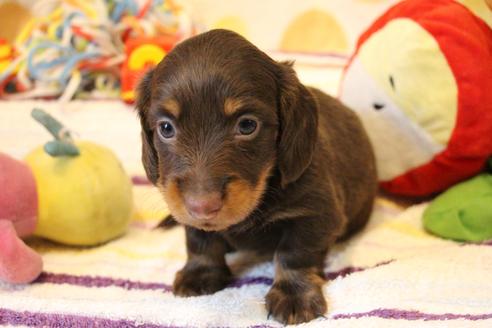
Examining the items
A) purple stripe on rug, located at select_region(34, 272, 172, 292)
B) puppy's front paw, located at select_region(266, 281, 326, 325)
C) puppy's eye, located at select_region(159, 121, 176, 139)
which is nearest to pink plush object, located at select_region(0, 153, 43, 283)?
purple stripe on rug, located at select_region(34, 272, 172, 292)

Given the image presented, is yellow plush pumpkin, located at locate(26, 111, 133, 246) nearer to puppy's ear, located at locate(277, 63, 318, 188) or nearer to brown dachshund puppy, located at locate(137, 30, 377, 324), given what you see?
brown dachshund puppy, located at locate(137, 30, 377, 324)

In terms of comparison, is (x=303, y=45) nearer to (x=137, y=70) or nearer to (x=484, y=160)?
(x=137, y=70)

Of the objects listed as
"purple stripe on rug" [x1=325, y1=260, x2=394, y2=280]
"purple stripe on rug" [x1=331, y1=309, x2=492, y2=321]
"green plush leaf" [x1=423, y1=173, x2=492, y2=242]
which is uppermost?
"purple stripe on rug" [x1=331, y1=309, x2=492, y2=321]

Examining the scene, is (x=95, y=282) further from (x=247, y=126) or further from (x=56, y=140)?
(x=247, y=126)

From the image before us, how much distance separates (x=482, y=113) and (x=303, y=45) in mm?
2910

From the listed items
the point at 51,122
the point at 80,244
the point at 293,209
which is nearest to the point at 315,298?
the point at 293,209

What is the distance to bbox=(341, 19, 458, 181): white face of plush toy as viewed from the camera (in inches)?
96.9

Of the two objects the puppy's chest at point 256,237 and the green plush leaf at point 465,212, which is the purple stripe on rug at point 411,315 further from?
the green plush leaf at point 465,212

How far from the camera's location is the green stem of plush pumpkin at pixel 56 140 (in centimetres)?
230

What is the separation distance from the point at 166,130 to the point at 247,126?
26 cm

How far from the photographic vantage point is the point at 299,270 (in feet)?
6.43

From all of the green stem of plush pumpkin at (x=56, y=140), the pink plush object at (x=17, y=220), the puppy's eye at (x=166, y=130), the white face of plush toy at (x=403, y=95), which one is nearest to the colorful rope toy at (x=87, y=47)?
the green stem of plush pumpkin at (x=56, y=140)

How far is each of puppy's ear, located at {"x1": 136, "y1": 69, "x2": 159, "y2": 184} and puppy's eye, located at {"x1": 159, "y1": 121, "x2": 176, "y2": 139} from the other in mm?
140

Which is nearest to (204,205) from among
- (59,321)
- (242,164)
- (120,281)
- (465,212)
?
(242,164)
